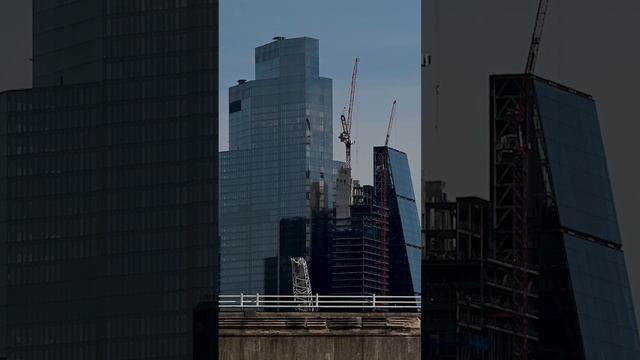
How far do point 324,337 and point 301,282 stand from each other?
8.44m

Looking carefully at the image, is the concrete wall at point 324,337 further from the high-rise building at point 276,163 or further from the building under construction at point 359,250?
the building under construction at point 359,250

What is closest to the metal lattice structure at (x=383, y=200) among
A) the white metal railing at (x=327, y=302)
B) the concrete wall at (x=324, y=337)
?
the white metal railing at (x=327, y=302)

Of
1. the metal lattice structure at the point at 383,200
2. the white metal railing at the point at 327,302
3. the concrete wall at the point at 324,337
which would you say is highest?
the metal lattice structure at the point at 383,200

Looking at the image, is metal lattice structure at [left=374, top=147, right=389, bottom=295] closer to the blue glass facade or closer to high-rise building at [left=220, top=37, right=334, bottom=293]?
the blue glass facade

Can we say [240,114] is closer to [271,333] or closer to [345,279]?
[345,279]

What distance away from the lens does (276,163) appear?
440ft

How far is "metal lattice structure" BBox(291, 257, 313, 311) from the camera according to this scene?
110125mm

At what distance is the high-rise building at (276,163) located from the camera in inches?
4587

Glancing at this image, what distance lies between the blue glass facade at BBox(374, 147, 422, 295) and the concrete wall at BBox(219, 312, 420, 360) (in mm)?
13062

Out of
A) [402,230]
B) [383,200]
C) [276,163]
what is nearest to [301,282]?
[383,200]

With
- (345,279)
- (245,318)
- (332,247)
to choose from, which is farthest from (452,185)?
(245,318)

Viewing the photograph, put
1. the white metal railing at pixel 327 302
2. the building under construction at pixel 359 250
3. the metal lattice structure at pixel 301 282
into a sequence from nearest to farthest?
the white metal railing at pixel 327 302, the metal lattice structure at pixel 301 282, the building under construction at pixel 359 250

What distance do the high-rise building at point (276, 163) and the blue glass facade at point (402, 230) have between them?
428 cm

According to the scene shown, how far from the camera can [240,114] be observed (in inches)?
5162
